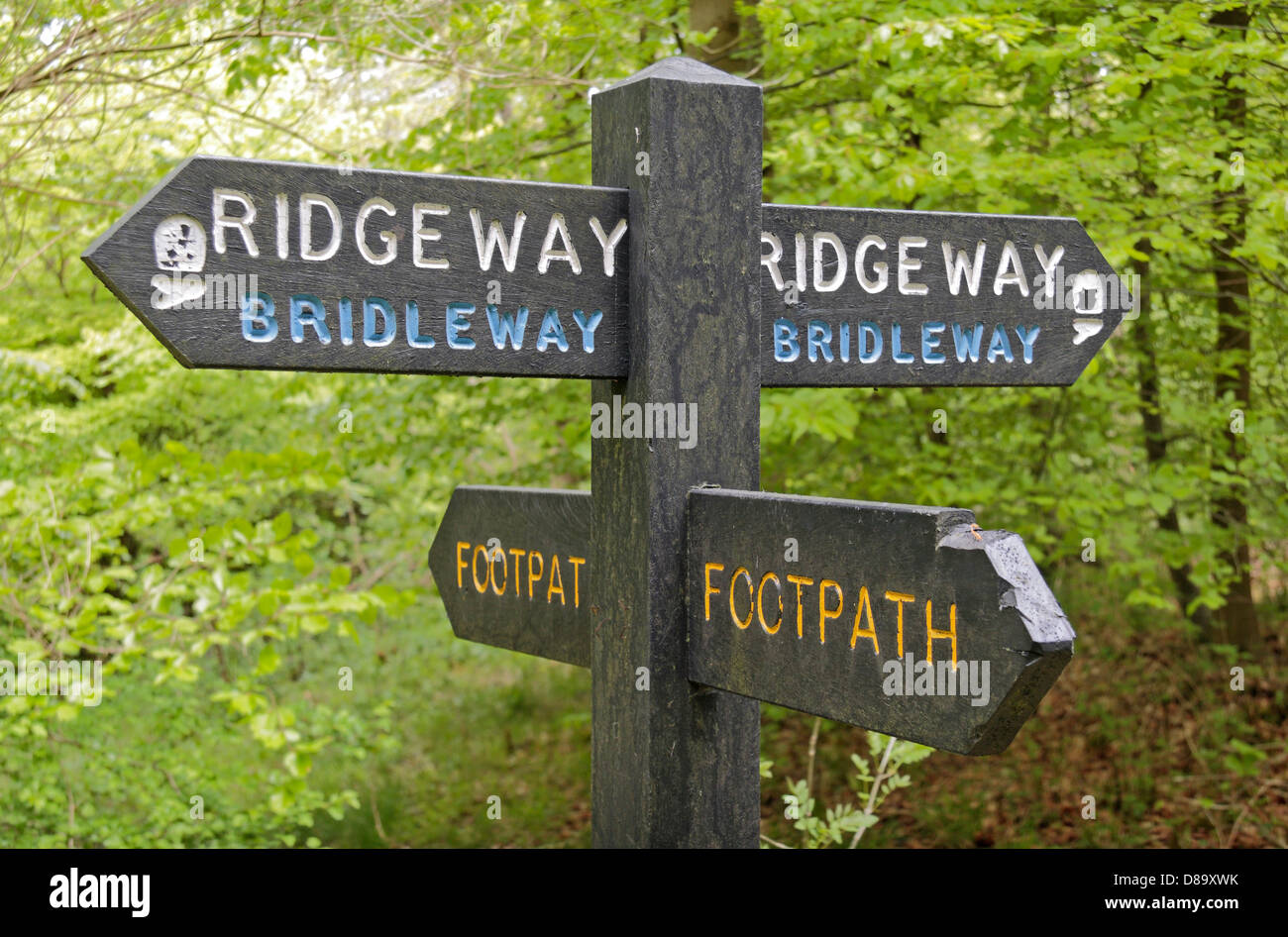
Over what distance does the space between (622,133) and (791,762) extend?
7032 mm

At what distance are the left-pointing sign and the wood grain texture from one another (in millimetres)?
396

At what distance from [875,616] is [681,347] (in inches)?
20.6

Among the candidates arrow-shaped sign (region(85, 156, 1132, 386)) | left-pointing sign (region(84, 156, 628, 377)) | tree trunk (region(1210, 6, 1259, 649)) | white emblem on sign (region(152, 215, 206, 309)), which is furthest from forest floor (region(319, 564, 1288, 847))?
white emblem on sign (region(152, 215, 206, 309))

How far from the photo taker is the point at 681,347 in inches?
68.6

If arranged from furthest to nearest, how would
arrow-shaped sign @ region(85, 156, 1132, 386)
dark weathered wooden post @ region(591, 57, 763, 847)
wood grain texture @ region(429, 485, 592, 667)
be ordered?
wood grain texture @ region(429, 485, 592, 667) → dark weathered wooden post @ region(591, 57, 763, 847) → arrow-shaped sign @ region(85, 156, 1132, 386)

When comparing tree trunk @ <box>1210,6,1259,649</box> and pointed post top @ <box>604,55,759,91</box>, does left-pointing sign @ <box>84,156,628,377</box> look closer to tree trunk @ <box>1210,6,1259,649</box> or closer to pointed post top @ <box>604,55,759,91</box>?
pointed post top @ <box>604,55,759,91</box>

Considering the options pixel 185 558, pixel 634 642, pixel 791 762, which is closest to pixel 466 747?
pixel 791 762

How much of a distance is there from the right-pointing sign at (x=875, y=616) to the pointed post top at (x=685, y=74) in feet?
2.05

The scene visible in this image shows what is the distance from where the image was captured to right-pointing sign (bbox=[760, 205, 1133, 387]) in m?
1.88

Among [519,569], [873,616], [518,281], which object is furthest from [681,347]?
[519,569]

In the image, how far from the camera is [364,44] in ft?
16.7

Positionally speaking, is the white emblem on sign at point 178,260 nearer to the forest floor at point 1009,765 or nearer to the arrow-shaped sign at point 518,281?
the arrow-shaped sign at point 518,281

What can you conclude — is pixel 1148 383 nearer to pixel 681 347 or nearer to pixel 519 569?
pixel 519 569

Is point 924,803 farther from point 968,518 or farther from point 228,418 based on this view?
point 968,518
